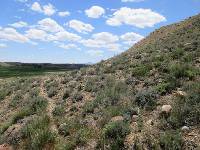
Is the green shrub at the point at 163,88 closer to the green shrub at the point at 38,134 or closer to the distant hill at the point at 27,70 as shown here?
the green shrub at the point at 38,134

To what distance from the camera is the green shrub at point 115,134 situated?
449 inches

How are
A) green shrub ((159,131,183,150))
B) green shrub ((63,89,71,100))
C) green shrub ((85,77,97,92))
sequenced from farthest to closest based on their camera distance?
green shrub ((63,89,71,100)) < green shrub ((85,77,97,92)) < green shrub ((159,131,183,150))

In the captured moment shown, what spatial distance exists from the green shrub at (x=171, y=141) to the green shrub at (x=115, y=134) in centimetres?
142

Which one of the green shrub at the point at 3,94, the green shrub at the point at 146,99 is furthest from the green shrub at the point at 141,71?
the green shrub at the point at 3,94

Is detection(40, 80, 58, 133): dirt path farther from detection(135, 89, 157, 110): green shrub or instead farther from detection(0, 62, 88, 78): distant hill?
detection(0, 62, 88, 78): distant hill

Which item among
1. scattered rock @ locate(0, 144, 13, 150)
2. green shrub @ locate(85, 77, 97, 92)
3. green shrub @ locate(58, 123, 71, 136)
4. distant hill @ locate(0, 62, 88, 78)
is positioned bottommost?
distant hill @ locate(0, 62, 88, 78)

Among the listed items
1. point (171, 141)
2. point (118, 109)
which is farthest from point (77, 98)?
point (171, 141)

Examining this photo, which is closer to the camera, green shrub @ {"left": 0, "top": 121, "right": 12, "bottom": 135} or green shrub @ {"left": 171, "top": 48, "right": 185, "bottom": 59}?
green shrub @ {"left": 0, "top": 121, "right": 12, "bottom": 135}

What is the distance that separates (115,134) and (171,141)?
2.22 meters

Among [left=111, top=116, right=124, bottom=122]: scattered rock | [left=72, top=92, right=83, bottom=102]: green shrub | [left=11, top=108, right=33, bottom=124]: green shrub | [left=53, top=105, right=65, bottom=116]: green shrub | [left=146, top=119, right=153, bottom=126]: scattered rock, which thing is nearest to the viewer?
[left=146, top=119, right=153, bottom=126]: scattered rock

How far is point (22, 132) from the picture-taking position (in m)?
14.5

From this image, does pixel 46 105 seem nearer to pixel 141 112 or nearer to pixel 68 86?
pixel 68 86

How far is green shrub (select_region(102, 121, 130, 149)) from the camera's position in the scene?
11.4 m

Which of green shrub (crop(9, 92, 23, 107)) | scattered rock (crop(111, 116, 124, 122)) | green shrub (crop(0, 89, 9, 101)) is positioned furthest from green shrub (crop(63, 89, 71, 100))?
green shrub (crop(0, 89, 9, 101))
